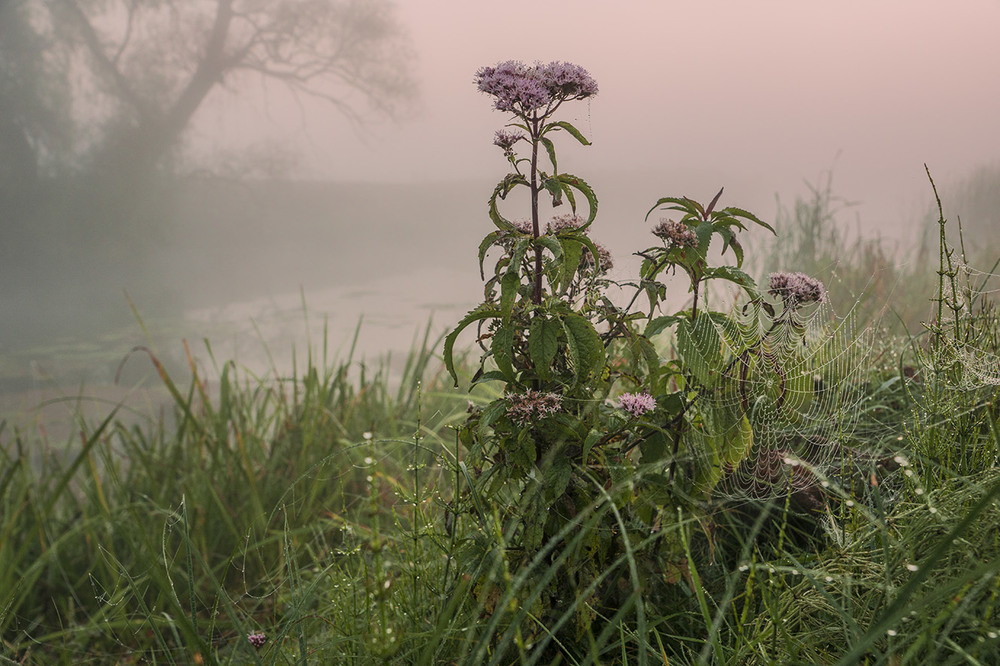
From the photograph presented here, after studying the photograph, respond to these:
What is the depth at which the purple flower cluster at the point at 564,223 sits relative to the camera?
5.88 feet

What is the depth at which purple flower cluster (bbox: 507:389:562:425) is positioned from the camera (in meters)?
1.60

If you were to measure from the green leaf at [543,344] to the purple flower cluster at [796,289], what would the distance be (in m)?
0.71

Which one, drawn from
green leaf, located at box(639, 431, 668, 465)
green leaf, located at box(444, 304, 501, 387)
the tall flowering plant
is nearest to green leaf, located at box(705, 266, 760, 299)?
the tall flowering plant

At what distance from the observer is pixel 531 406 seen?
159cm

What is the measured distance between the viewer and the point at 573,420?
1.62 meters

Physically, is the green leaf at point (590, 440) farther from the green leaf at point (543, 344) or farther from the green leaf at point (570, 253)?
the green leaf at point (570, 253)

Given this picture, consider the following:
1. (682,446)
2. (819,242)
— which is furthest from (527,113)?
(819,242)

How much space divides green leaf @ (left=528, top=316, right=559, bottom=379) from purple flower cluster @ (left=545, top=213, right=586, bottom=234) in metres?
0.29

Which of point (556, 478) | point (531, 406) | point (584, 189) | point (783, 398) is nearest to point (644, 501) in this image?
point (556, 478)

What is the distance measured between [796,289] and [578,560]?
2.93ft

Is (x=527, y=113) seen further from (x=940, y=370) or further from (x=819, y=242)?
(x=819, y=242)

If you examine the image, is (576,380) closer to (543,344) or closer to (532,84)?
(543,344)

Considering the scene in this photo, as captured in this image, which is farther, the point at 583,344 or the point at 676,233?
the point at 676,233

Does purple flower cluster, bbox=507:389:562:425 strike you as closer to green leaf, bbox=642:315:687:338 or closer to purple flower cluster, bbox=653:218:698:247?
green leaf, bbox=642:315:687:338
